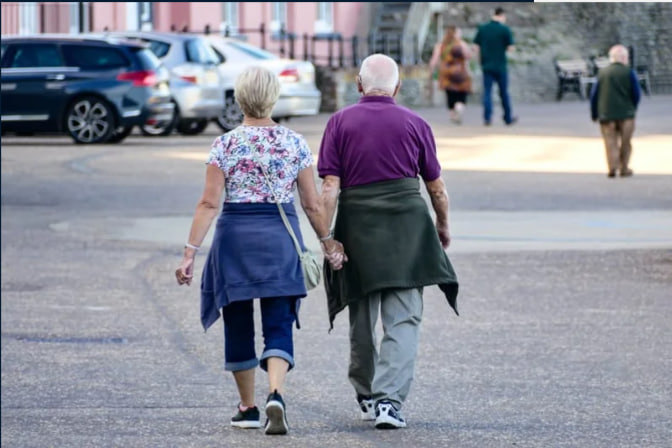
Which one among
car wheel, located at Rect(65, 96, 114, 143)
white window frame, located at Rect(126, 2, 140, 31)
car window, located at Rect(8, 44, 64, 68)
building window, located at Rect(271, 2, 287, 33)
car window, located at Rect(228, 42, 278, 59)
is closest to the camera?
car wheel, located at Rect(65, 96, 114, 143)

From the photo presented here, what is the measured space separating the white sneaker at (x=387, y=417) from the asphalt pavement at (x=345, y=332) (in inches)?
3.0

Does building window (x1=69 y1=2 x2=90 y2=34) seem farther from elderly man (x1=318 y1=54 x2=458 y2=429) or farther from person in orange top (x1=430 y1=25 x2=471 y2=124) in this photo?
elderly man (x1=318 y1=54 x2=458 y2=429)

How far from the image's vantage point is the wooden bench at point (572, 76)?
156ft

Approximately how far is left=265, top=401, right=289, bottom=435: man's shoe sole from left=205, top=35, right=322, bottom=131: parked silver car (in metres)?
23.3

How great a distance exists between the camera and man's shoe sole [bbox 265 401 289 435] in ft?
23.2

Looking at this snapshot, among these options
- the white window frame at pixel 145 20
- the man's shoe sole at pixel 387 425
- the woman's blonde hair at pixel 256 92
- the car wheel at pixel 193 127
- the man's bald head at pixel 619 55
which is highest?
the white window frame at pixel 145 20

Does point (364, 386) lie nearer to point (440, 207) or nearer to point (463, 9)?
point (440, 207)

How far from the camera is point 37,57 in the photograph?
27.7 m

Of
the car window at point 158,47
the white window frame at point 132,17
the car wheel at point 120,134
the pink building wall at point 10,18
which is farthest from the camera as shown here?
the white window frame at point 132,17

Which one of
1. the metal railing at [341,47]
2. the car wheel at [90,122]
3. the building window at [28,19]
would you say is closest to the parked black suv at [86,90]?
the car wheel at [90,122]

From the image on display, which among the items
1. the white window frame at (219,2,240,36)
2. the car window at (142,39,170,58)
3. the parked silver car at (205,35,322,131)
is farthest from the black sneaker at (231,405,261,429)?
the white window frame at (219,2,240,36)

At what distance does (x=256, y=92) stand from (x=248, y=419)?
1238 mm

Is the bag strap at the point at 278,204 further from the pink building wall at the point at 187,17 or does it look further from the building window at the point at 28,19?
the building window at the point at 28,19

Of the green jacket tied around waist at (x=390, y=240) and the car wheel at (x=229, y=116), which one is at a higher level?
the green jacket tied around waist at (x=390, y=240)
